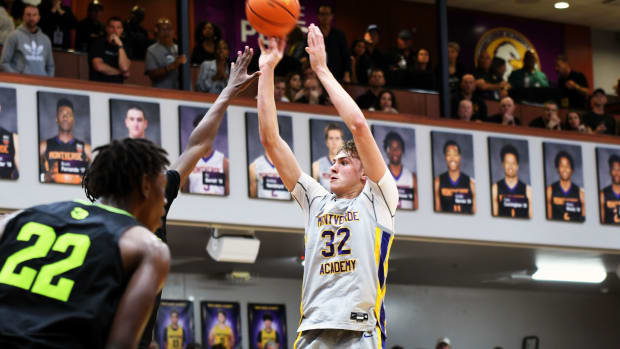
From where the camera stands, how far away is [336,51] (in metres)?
12.2

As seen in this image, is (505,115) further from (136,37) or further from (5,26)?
(5,26)

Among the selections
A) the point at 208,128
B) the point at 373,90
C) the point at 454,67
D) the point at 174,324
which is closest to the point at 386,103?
the point at 373,90

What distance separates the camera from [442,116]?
494 inches

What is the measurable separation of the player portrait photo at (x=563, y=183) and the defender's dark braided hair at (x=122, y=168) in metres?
9.68

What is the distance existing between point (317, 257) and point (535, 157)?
7875 mm

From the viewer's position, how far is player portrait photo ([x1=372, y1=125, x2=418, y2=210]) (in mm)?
11430

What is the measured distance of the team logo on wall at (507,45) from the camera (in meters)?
17.5

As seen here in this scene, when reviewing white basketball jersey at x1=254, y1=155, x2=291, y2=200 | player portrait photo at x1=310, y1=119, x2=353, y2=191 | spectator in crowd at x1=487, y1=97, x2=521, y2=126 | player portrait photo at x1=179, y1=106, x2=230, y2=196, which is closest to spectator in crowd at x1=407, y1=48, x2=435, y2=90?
spectator in crowd at x1=487, y1=97, x2=521, y2=126

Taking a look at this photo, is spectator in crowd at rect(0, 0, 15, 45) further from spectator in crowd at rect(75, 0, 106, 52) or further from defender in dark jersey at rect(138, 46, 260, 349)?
defender in dark jersey at rect(138, 46, 260, 349)

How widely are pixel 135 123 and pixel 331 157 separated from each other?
7.07 ft

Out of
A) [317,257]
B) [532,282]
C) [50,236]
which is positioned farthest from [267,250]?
[50,236]

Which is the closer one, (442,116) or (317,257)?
(317,257)

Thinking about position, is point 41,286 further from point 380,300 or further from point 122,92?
point 122,92

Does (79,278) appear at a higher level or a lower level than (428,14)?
lower
